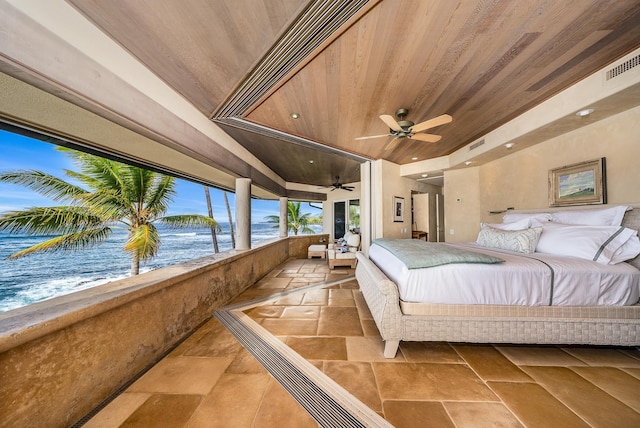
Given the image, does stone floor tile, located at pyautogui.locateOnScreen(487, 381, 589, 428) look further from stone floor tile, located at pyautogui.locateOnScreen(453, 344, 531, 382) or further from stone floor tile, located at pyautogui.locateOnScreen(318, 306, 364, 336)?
stone floor tile, located at pyautogui.locateOnScreen(318, 306, 364, 336)

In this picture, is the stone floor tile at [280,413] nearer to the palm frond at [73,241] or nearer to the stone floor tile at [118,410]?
the stone floor tile at [118,410]

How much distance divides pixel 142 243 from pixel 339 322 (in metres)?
3.41

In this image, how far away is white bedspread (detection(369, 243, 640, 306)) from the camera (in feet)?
5.32

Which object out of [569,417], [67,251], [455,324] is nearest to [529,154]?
[455,324]

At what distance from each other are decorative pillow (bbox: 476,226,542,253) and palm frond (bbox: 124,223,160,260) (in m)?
5.18

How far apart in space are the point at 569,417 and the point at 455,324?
2.10 ft

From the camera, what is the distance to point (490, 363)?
1619mm

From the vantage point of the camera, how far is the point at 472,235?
14.4 ft

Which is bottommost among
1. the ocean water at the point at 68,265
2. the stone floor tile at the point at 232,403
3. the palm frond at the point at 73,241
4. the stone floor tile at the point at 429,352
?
the ocean water at the point at 68,265

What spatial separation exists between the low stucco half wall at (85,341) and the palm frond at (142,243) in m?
1.79

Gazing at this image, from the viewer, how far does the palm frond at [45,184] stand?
239cm

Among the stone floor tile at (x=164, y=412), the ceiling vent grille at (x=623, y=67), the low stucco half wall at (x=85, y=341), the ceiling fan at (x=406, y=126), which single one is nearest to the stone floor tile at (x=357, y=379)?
the stone floor tile at (x=164, y=412)

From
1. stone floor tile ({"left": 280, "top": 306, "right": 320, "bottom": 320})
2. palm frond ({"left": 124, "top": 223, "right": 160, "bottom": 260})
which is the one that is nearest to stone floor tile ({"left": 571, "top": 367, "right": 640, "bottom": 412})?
stone floor tile ({"left": 280, "top": 306, "right": 320, "bottom": 320})

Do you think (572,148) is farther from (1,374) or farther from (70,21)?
(1,374)
